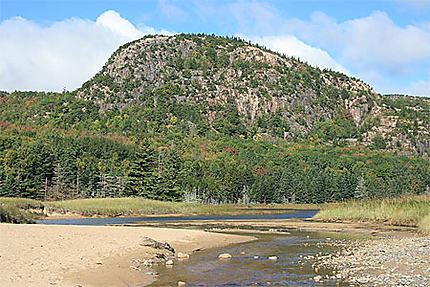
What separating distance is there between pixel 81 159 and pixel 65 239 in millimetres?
111454

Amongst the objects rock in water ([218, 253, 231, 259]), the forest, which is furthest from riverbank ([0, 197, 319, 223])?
rock in water ([218, 253, 231, 259])

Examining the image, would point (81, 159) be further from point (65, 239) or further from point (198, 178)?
point (65, 239)

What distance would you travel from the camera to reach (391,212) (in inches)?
1768

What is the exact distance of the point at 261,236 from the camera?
38.6 metres

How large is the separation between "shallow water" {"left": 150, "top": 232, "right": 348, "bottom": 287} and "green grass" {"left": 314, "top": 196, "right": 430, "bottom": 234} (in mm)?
13381

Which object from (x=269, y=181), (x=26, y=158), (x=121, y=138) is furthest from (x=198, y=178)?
(x=121, y=138)

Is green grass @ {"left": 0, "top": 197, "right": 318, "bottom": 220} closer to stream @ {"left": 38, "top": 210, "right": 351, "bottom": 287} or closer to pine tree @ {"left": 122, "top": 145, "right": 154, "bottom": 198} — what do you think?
pine tree @ {"left": 122, "top": 145, "right": 154, "bottom": 198}

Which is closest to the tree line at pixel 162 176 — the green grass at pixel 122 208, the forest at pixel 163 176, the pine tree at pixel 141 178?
the pine tree at pixel 141 178

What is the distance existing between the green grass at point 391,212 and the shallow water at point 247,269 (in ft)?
43.9

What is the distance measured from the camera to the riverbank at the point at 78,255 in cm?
1808

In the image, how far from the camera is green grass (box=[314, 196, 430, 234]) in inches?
1608

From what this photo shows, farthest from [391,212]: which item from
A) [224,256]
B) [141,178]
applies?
[141,178]

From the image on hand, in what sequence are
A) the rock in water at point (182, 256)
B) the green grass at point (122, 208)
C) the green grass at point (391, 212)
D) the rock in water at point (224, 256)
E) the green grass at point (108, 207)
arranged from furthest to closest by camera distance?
the green grass at point (122, 208), the green grass at point (108, 207), the green grass at point (391, 212), the rock in water at point (224, 256), the rock in water at point (182, 256)

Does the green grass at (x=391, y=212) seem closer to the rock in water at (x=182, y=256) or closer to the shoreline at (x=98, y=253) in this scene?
the shoreline at (x=98, y=253)
